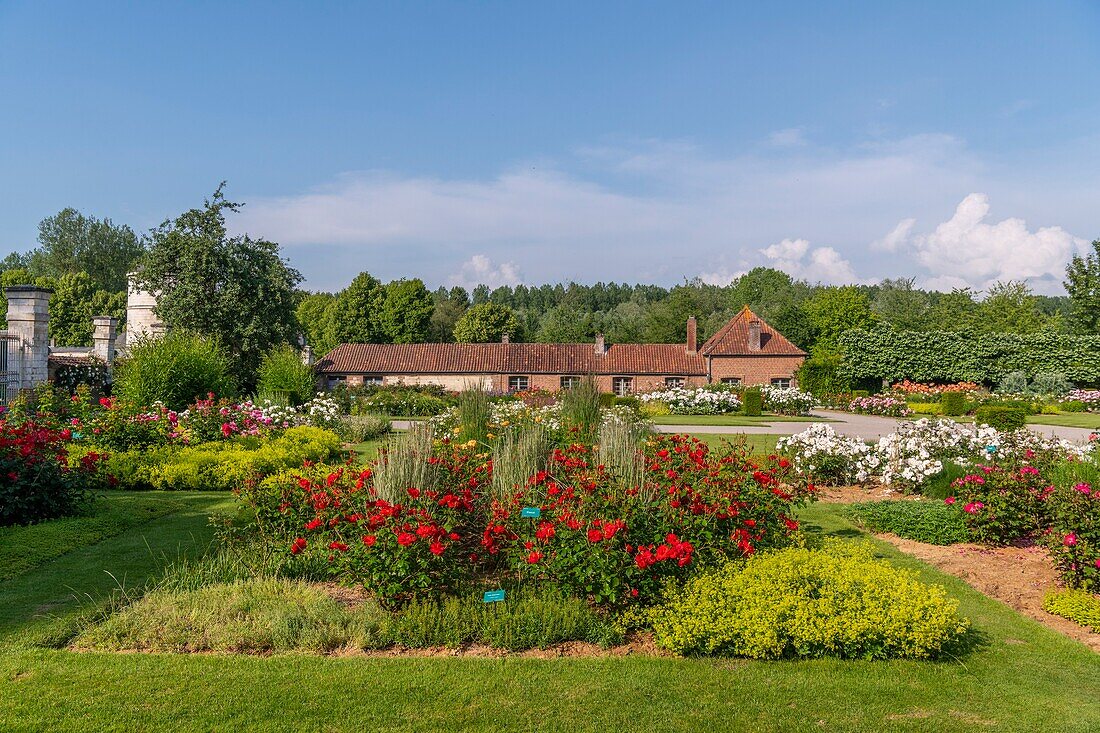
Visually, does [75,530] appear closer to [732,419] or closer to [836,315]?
[732,419]

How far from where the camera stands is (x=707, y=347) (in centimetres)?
3981

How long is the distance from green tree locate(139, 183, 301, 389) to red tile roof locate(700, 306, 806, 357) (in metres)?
21.5

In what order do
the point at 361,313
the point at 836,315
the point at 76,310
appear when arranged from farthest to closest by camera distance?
the point at 361,313, the point at 836,315, the point at 76,310

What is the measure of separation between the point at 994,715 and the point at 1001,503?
3963mm

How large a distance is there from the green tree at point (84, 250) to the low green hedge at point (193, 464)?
5813 centimetres

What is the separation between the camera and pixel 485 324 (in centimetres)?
5716

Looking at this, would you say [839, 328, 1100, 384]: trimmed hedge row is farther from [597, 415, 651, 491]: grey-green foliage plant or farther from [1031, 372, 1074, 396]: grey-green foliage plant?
[597, 415, 651, 491]: grey-green foliage plant

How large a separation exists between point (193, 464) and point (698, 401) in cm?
2029

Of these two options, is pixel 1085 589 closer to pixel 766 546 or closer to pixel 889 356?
pixel 766 546

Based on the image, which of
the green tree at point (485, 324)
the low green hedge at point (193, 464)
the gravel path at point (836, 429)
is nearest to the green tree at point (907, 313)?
the gravel path at point (836, 429)

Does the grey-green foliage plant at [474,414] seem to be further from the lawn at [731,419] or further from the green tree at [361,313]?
the green tree at [361,313]

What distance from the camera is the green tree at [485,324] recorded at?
187ft

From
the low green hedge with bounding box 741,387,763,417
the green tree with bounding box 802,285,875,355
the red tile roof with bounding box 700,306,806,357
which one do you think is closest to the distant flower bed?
the low green hedge with bounding box 741,387,763,417

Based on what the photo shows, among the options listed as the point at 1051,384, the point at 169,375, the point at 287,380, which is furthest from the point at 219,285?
the point at 1051,384
